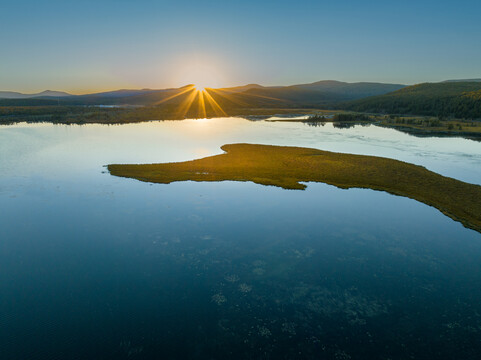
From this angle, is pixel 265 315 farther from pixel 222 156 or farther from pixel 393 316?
pixel 222 156

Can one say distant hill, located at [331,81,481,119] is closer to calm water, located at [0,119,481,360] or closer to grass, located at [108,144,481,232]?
grass, located at [108,144,481,232]

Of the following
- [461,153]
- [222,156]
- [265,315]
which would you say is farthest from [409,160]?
[265,315]

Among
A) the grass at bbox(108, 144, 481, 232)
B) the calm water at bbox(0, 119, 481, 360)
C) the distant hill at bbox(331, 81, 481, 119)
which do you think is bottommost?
the calm water at bbox(0, 119, 481, 360)

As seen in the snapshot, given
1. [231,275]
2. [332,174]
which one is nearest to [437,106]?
[332,174]

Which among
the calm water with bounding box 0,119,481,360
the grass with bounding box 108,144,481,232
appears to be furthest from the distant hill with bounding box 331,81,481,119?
the calm water with bounding box 0,119,481,360

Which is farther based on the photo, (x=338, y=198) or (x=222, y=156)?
(x=222, y=156)

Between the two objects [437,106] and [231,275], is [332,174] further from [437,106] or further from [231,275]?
[437,106]
